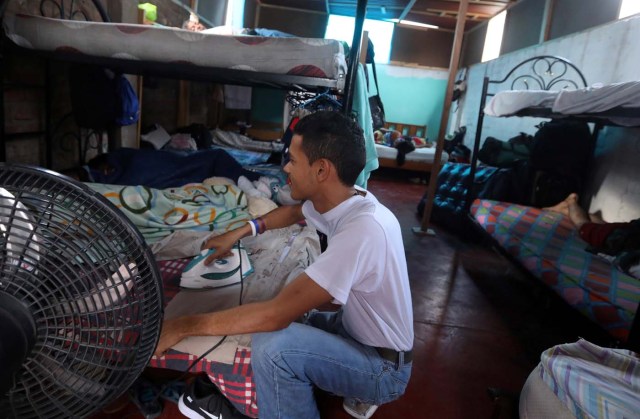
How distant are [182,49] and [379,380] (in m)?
1.84

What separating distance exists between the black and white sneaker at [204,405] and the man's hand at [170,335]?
0.35m

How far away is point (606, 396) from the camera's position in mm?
872

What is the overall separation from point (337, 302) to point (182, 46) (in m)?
1.70

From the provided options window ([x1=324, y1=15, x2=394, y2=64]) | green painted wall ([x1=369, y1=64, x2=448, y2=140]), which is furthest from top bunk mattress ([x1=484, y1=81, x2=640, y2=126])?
window ([x1=324, y1=15, x2=394, y2=64])

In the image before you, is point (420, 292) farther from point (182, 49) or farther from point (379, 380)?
point (182, 49)

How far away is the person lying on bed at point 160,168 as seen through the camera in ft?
8.39

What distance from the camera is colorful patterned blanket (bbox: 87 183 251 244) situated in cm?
201

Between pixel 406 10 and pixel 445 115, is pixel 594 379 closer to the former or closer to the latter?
pixel 445 115

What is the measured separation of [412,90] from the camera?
8.23 metres

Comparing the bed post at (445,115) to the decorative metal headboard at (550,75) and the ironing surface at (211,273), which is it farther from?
the ironing surface at (211,273)

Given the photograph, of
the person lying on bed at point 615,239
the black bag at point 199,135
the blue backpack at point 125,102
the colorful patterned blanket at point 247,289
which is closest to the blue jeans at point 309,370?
the colorful patterned blanket at point 247,289

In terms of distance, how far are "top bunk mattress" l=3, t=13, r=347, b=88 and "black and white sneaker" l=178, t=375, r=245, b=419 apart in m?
Result: 1.50

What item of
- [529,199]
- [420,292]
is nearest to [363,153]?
[420,292]

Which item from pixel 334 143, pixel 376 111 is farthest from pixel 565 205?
pixel 334 143
